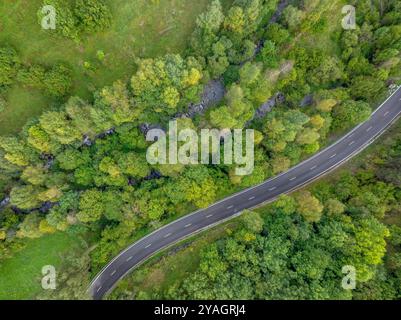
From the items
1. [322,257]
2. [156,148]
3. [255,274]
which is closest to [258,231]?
[255,274]

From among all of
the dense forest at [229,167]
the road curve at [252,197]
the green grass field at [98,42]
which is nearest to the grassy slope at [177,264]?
the road curve at [252,197]

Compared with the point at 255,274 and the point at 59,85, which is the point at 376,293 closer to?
the point at 255,274

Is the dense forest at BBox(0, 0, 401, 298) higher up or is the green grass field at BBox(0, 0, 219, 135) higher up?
the green grass field at BBox(0, 0, 219, 135)

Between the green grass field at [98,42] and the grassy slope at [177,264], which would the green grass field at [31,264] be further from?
the green grass field at [98,42]

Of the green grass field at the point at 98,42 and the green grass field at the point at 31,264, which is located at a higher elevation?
the green grass field at the point at 98,42

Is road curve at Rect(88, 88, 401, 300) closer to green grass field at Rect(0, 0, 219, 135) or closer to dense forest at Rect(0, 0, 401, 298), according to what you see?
dense forest at Rect(0, 0, 401, 298)

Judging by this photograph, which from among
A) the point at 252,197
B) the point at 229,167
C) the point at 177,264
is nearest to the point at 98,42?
the point at 229,167

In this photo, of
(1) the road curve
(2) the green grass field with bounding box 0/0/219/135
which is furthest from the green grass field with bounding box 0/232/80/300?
(2) the green grass field with bounding box 0/0/219/135
